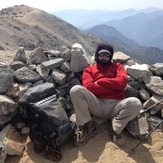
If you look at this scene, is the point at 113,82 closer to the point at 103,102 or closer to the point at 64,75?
the point at 103,102

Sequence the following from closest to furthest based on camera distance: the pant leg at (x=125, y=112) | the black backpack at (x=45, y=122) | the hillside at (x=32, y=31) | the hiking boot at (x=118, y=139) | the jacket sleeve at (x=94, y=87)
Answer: the black backpack at (x=45, y=122)
the pant leg at (x=125, y=112)
the hiking boot at (x=118, y=139)
the jacket sleeve at (x=94, y=87)
the hillside at (x=32, y=31)

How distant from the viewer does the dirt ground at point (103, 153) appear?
5316mm

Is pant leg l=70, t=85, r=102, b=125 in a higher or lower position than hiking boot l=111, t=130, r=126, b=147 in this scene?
higher

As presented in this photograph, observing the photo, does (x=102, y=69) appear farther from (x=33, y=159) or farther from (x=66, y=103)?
(x=33, y=159)

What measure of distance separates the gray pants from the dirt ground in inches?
15.8

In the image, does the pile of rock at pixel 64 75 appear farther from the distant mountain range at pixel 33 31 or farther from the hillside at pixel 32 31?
the distant mountain range at pixel 33 31

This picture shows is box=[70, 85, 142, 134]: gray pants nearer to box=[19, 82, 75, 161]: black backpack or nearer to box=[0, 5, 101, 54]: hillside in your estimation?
box=[19, 82, 75, 161]: black backpack

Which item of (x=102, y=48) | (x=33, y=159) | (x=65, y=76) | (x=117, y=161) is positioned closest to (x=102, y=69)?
(x=102, y=48)

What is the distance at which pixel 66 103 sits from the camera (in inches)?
255

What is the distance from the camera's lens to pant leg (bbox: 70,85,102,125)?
18.0 ft

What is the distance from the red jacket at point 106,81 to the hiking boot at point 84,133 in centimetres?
64

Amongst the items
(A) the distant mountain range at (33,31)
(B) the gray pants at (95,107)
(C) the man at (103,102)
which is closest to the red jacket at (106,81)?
(C) the man at (103,102)

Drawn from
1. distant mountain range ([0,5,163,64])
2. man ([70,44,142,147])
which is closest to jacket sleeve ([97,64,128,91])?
man ([70,44,142,147])

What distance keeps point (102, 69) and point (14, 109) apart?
202 centimetres
